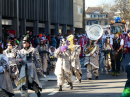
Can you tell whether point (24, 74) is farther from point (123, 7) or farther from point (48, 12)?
point (123, 7)

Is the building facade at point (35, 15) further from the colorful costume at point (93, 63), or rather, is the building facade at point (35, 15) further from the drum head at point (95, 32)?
the colorful costume at point (93, 63)

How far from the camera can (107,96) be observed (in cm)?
887

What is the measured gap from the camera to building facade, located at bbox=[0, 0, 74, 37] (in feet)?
77.6

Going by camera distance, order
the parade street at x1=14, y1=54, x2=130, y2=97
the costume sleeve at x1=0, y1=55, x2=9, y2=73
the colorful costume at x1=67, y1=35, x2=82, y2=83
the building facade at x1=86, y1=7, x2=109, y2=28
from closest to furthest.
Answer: the costume sleeve at x1=0, y1=55, x2=9, y2=73 < the parade street at x1=14, y1=54, x2=130, y2=97 < the colorful costume at x1=67, y1=35, x2=82, y2=83 < the building facade at x1=86, y1=7, x2=109, y2=28

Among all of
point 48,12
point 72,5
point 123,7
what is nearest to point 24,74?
point 48,12

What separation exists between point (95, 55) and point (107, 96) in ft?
13.4

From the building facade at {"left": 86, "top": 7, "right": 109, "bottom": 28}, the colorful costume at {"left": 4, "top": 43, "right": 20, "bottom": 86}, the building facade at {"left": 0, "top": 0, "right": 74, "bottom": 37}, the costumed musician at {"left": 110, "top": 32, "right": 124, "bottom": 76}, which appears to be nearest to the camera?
the colorful costume at {"left": 4, "top": 43, "right": 20, "bottom": 86}

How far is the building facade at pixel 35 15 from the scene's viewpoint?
77.6 ft

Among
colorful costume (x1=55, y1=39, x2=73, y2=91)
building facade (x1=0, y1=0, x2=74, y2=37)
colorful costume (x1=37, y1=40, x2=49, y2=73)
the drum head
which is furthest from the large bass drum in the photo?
building facade (x1=0, y1=0, x2=74, y2=37)

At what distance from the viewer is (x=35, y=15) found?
1174 inches

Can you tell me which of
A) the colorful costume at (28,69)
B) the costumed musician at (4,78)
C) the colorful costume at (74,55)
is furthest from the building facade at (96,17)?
the costumed musician at (4,78)

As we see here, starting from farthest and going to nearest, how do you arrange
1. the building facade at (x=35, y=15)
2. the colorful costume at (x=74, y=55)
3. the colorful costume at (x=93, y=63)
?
the building facade at (x=35, y=15) → the colorful costume at (x=93, y=63) → the colorful costume at (x=74, y=55)

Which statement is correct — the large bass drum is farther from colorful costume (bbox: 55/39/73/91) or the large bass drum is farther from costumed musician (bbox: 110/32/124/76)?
colorful costume (bbox: 55/39/73/91)

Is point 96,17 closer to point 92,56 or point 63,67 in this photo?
point 92,56
